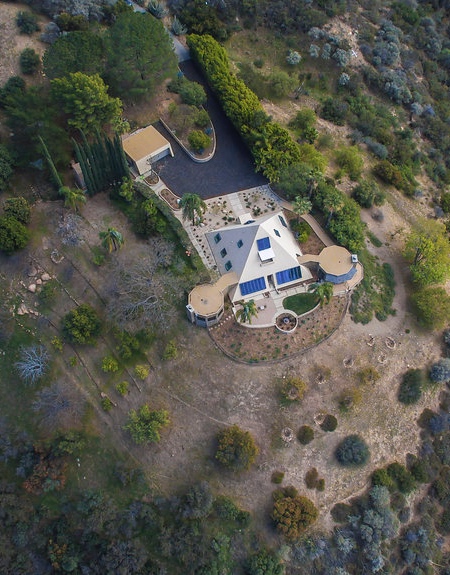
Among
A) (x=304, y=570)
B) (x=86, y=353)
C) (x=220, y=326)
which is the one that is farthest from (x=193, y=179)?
(x=304, y=570)

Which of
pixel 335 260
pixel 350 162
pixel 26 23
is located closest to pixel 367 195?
pixel 350 162

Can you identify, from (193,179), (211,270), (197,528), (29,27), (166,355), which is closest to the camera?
(197,528)

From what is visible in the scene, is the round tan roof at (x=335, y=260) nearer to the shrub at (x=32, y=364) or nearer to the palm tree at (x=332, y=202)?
the palm tree at (x=332, y=202)

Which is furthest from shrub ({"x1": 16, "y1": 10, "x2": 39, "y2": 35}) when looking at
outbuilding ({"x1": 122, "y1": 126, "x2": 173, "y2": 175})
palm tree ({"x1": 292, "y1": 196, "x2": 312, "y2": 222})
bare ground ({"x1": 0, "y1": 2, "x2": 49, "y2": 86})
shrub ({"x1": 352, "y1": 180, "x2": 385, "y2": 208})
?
shrub ({"x1": 352, "y1": 180, "x2": 385, "y2": 208})

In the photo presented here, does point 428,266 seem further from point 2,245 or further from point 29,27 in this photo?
point 29,27

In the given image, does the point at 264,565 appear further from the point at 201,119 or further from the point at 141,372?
the point at 201,119

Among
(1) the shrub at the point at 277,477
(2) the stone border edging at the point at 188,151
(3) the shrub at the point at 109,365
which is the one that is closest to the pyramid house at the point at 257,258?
(2) the stone border edging at the point at 188,151
